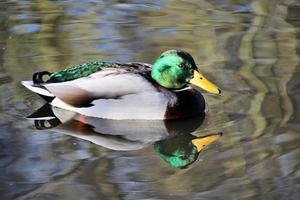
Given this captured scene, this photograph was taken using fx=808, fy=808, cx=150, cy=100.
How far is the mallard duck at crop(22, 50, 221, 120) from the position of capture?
18.6 feet

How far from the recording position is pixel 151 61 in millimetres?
7031

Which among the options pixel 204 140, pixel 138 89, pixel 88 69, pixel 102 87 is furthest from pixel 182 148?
pixel 88 69

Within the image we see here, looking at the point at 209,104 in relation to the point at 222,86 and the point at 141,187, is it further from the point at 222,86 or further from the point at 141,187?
the point at 141,187

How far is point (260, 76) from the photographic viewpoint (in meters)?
6.61

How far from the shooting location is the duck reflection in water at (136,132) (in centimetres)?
535

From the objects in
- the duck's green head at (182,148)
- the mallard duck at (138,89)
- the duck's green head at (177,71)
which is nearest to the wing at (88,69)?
the mallard duck at (138,89)

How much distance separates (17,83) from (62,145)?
124 centimetres

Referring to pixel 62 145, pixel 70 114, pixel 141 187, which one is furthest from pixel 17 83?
pixel 141 187

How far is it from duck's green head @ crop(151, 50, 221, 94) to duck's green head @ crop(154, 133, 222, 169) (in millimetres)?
414

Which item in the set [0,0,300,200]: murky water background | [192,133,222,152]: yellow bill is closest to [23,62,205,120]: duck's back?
[0,0,300,200]: murky water background

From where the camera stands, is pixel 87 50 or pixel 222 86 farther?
pixel 87 50

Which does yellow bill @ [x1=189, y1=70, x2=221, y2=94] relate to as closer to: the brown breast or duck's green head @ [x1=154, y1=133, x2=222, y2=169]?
the brown breast

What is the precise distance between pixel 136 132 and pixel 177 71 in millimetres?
536

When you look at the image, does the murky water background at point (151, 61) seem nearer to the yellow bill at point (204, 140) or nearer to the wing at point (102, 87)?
the yellow bill at point (204, 140)
